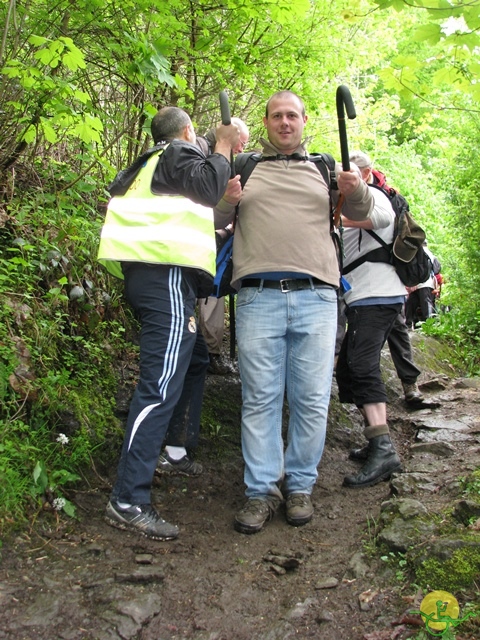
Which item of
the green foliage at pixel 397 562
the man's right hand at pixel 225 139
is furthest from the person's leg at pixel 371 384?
the man's right hand at pixel 225 139

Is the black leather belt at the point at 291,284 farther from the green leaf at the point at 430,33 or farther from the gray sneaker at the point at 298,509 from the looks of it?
the green leaf at the point at 430,33

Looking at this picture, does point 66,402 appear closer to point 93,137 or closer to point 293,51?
point 93,137

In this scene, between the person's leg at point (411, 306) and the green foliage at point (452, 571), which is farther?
the person's leg at point (411, 306)

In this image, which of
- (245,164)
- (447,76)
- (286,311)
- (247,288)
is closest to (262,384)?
(286,311)

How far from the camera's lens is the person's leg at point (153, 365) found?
10.5 feet

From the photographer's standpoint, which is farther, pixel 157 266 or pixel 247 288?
pixel 247 288

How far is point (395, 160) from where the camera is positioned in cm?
2442

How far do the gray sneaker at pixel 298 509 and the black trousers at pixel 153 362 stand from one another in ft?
2.74

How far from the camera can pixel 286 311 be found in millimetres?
3523

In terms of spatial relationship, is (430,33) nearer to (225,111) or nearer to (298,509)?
(225,111)

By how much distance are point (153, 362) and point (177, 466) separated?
1.04 meters

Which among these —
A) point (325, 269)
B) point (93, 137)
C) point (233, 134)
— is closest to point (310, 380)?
point (325, 269)

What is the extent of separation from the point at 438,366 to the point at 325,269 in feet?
17.6

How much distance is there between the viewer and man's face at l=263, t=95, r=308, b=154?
11.8 feet
